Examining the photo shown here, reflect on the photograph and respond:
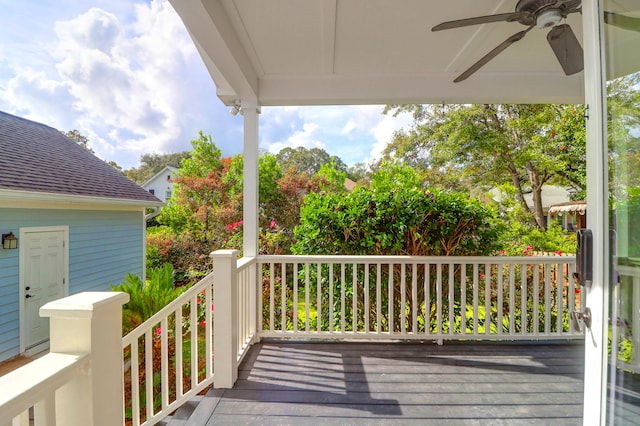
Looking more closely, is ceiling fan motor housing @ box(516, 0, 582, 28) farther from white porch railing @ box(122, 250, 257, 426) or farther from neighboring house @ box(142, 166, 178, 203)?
neighboring house @ box(142, 166, 178, 203)

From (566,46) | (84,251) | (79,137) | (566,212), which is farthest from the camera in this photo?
(79,137)

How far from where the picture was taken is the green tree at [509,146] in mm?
6336

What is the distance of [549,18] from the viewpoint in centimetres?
177

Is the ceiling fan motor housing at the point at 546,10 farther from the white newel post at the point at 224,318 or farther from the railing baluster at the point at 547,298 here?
the white newel post at the point at 224,318

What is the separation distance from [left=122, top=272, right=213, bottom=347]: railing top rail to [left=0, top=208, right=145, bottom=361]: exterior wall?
14.3 ft

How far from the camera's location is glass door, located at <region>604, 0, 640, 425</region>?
3.46ft

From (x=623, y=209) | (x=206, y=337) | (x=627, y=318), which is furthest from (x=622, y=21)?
(x=206, y=337)

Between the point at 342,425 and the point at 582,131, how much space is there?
6808mm

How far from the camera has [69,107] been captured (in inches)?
807

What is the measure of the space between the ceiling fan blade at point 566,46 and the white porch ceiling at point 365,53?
0.37m

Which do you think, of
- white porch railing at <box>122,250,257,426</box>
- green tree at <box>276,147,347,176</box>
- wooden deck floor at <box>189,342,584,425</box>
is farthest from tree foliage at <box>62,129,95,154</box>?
wooden deck floor at <box>189,342,584,425</box>

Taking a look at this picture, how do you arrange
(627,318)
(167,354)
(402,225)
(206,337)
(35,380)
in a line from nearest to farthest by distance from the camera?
(35,380) → (627,318) → (167,354) → (206,337) → (402,225)

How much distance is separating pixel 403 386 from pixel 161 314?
1.74m

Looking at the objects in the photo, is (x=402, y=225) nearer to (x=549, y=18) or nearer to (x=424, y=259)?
(x=424, y=259)
